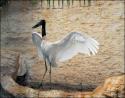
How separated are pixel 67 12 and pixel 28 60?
1.70 ft

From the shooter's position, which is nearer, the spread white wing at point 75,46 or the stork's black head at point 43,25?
the spread white wing at point 75,46

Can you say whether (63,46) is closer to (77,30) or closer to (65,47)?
(65,47)

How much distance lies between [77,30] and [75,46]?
A: 0.13 m

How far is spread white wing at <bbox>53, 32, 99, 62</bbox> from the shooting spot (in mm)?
3498

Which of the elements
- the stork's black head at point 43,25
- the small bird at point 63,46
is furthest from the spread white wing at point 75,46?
the stork's black head at point 43,25

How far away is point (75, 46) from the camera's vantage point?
3.53m

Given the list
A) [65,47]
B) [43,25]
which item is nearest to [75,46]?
[65,47]

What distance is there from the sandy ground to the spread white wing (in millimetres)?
42

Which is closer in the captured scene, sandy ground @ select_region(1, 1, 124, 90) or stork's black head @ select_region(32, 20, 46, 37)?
sandy ground @ select_region(1, 1, 124, 90)

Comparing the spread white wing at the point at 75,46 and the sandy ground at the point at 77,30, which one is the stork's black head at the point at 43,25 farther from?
the spread white wing at the point at 75,46

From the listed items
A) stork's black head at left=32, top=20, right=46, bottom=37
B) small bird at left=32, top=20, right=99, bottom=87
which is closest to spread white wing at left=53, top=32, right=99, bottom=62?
small bird at left=32, top=20, right=99, bottom=87

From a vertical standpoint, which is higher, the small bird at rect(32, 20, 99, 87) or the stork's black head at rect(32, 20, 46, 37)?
the stork's black head at rect(32, 20, 46, 37)

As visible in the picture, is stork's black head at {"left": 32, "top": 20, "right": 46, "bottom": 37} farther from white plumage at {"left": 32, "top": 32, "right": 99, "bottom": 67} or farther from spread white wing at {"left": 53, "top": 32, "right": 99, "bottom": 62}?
spread white wing at {"left": 53, "top": 32, "right": 99, "bottom": 62}

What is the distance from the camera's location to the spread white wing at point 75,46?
3498 mm
